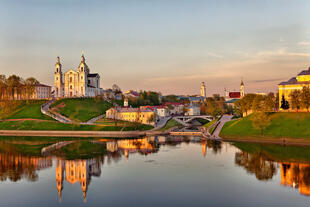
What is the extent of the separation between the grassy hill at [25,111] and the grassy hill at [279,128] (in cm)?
5980

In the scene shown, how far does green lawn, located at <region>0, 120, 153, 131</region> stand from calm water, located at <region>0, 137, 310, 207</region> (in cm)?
2441

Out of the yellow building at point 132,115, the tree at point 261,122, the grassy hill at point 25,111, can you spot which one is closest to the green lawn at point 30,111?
the grassy hill at point 25,111

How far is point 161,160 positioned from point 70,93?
88.4 metres

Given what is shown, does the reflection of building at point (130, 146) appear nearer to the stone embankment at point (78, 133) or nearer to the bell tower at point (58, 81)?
the stone embankment at point (78, 133)

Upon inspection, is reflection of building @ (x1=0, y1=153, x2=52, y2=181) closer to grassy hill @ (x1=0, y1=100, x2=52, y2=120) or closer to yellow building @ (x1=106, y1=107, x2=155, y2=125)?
grassy hill @ (x1=0, y1=100, x2=52, y2=120)

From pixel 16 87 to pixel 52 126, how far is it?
43005 millimetres

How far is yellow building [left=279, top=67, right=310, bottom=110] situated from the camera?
Answer: 278 ft

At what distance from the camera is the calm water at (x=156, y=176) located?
33.2 meters

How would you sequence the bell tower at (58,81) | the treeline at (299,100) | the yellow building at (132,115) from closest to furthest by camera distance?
the treeline at (299,100), the yellow building at (132,115), the bell tower at (58,81)

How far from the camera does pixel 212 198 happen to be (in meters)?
33.6

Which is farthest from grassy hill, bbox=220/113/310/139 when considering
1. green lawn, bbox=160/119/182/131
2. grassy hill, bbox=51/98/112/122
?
grassy hill, bbox=51/98/112/122

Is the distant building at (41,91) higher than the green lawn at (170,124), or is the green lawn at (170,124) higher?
the distant building at (41,91)

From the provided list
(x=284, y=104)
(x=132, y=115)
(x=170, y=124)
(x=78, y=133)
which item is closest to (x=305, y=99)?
(x=284, y=104)

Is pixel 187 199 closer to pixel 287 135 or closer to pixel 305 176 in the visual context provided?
pixel 305 176
